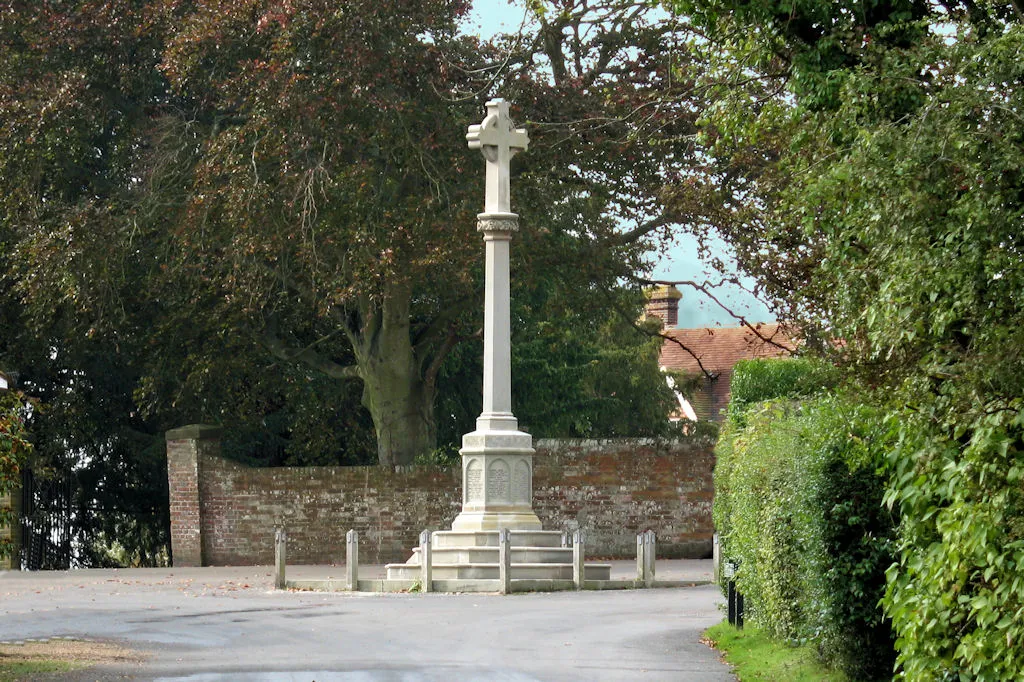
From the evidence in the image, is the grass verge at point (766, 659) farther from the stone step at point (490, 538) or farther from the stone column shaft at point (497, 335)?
the stone column shaft at point (497, 335)

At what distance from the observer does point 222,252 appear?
27344mm

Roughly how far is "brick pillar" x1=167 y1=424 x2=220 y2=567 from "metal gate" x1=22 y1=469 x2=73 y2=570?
3.01 meters

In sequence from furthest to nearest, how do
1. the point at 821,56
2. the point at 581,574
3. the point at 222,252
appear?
the point at 222,252 → the point at 581,574 → the point at 821,56

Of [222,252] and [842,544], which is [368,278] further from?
[842,544]

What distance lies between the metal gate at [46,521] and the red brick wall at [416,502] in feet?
11.4

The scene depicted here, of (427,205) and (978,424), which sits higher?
(427,205)

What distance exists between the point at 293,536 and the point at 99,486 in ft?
20.6

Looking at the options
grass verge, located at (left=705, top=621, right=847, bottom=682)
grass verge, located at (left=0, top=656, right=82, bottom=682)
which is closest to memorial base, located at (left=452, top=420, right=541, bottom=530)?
grass verge, located at (left=705, top=621, right=847, bottom=682)

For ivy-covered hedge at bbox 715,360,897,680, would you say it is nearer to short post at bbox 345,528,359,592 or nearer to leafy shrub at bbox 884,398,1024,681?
leafy shrub at bbox 884,398,1024,681

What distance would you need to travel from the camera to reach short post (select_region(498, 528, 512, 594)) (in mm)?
20266

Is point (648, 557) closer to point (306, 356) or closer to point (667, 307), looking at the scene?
point (306, 356)

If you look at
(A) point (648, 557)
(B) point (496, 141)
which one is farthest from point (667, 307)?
(A) point (648, 557)

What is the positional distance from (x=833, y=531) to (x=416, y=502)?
62.4 ft

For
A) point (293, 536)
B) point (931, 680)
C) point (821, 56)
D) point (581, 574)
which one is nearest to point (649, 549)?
point (581, 574)
